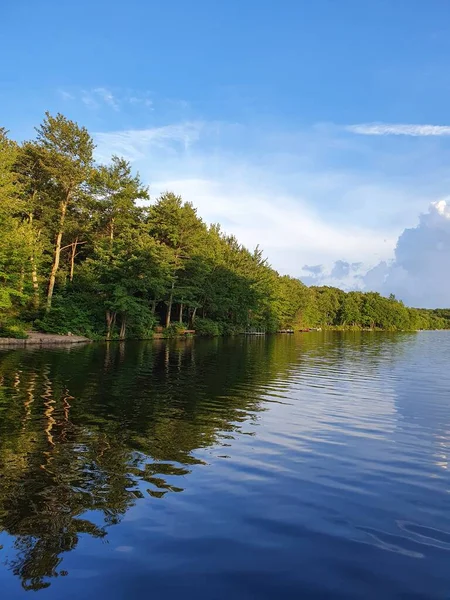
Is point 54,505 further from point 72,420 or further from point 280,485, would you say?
point 72,420

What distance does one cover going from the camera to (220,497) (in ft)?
23.8

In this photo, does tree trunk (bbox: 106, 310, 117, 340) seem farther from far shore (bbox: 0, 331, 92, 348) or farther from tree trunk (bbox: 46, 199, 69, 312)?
tree trunk (bbox: 46, 199, 69, 312)

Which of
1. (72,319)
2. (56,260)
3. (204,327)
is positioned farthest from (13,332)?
(204,327)

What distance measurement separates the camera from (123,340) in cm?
4341

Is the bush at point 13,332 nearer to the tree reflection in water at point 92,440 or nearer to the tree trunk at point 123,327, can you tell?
the tree trunk at point 123,327

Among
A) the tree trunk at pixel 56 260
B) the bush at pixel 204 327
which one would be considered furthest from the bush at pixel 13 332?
the bush at pixel 204 327

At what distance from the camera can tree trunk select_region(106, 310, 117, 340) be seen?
43094 millimetres

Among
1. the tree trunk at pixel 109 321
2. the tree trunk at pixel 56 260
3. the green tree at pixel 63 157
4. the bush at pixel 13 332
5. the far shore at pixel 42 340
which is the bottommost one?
the far shore at pixel 42 340

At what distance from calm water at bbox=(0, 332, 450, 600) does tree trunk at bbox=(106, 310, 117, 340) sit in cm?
2769

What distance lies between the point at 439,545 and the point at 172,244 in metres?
52.5

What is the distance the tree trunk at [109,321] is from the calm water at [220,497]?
27.7m

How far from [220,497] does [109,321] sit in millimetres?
37812

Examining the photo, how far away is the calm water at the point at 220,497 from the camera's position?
507cm

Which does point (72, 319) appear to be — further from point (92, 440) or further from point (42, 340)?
point (92, 440)
